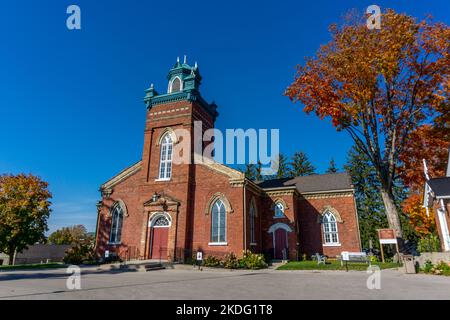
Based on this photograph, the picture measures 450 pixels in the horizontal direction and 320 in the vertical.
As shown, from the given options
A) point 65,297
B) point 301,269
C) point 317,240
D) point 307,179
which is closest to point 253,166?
point 307,179

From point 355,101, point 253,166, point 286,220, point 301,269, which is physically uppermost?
point 253,166

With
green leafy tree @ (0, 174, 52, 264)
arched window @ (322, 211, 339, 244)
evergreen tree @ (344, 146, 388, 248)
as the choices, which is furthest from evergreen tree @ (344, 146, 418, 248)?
green leafy tree @ (0, 174, 52, 264)

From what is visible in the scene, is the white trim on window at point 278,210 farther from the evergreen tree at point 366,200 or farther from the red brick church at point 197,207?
the evergreen tree at point 366,200

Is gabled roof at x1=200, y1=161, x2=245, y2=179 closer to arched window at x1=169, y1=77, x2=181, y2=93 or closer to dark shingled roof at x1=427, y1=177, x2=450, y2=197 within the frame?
arched window at x1=169, y1=77, x2=181, y2=93

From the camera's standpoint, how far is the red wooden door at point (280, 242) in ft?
77.7

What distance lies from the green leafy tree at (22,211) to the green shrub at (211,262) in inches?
704

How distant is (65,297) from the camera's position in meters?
7.80

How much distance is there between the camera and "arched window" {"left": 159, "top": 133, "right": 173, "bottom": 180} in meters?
23.1

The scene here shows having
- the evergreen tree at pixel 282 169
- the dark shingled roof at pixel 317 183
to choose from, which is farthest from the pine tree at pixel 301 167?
the dark shingled roof at pixel 317 183

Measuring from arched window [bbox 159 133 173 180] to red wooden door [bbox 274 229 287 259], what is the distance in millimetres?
10482

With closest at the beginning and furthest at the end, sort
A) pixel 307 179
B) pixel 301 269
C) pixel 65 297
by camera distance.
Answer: pixel 65 297, pixel 301 269, pixel 307 179

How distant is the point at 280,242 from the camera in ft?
78.5
